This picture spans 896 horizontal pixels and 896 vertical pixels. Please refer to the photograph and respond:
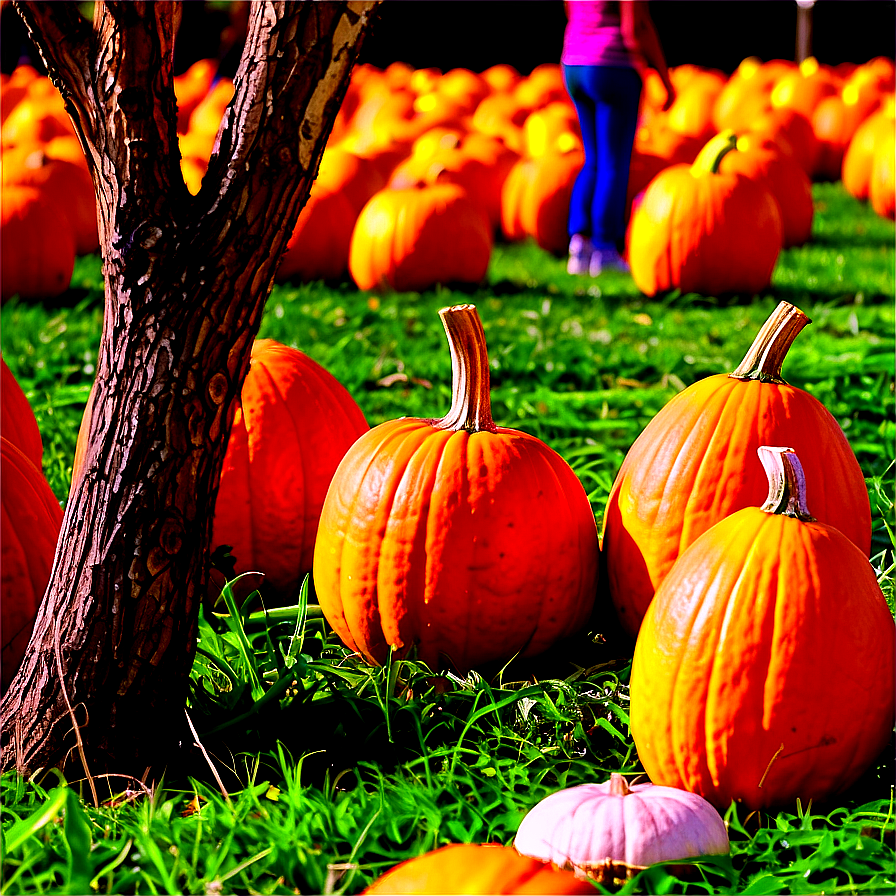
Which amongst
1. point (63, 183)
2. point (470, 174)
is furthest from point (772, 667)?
point (470, 174)

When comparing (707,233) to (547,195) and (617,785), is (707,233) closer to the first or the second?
(547,195)

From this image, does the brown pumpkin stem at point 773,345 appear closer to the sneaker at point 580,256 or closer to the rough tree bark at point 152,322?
the rough tree bark at point 152,322

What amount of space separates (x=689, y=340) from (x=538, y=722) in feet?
11.8

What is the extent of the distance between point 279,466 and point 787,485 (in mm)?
1341

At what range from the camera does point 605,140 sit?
723 centimetres

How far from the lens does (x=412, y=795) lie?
2006mm

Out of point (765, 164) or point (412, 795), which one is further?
point (765, 164)

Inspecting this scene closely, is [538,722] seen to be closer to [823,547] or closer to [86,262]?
[823,547]

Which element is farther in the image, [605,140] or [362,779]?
[605,140]

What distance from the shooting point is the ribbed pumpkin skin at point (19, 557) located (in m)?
2.41

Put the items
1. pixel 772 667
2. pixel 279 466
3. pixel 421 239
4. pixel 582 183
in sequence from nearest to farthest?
pixel 772 667, pixel 279 466, pixel 421 239, pixel 582 183

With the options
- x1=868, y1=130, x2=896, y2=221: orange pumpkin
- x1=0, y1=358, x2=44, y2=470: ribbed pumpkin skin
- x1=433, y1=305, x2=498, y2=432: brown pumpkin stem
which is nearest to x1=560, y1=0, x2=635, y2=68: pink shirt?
x1=868, y1=130, x2=896, y2=221: orange pumpkin

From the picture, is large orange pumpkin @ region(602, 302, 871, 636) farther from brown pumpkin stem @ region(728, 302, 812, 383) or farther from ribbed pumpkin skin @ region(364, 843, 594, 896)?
ribbed pumpkin skin @ region(364, 843, 594, 896)

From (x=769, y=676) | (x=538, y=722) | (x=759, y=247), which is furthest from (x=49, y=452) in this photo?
(x=759, y=247)
